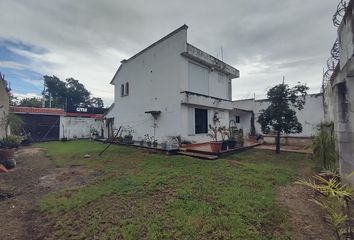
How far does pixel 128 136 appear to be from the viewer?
15.5m

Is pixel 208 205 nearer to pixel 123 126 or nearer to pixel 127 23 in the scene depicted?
pixel 127 23

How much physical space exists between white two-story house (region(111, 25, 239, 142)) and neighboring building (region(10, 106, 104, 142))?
29.4 feet

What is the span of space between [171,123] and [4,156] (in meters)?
8.25

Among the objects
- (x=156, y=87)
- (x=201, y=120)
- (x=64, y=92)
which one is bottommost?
(x=201, y=120)

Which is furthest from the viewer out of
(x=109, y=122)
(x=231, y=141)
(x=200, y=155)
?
(x=109, y=122)

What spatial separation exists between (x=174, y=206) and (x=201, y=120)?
942 centimetres

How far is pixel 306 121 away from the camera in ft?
52.7

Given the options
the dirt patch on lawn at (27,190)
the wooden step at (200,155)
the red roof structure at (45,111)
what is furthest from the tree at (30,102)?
the wooden step at (200,155)

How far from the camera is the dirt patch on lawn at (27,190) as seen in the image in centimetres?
376

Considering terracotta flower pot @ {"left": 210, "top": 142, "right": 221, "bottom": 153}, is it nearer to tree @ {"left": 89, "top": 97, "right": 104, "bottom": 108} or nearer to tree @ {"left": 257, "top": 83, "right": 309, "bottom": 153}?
tree @ {"left": 257, "top": 83, "right": 309, "bottom": 153}

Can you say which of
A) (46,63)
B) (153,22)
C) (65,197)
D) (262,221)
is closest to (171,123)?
(153,22)

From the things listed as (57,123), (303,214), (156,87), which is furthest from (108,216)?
(57,123)

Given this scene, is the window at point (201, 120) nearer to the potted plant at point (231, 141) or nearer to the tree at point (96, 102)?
the potted plant at point (231, 141)

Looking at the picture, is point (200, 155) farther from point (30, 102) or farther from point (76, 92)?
point (76, 92)
